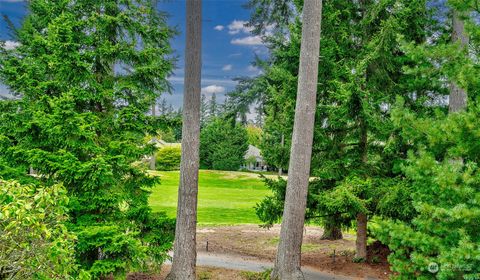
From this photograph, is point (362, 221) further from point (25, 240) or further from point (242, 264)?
point (25, 240)

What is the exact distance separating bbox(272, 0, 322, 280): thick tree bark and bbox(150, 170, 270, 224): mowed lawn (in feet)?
11.1

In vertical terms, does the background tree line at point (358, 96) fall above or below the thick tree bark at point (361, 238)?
above

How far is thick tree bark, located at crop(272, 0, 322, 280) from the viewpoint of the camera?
8.64 metres

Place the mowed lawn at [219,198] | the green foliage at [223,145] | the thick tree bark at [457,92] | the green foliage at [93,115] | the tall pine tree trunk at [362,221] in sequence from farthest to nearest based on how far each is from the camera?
the green foliage at [223,145], the mowed lawn at [219,198], the tall pine tree trunk at [362,221], the thick tree bark at [457,92], the green foliage at [93,115]

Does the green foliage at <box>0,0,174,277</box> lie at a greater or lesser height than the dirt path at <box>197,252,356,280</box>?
greater

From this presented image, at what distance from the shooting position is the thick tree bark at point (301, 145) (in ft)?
28.3

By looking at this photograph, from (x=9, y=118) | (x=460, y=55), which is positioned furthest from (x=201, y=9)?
(x=460, y=55)

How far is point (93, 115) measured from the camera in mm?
7945

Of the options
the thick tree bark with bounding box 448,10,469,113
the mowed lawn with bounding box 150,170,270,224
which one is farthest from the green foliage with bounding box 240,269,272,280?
the thick tree bark with bounding box 448,10,469,113

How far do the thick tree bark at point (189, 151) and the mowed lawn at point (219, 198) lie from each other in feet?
12.6

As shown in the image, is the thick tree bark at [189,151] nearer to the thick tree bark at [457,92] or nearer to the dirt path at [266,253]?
the dirt path at [266,253]

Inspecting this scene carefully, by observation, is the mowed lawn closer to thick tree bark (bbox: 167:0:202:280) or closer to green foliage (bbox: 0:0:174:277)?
thick tree bark (bbox: 167:0:202:280)

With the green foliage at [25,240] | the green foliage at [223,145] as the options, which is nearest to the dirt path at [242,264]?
the green foliage at [25,240]

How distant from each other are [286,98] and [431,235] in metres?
6.34
